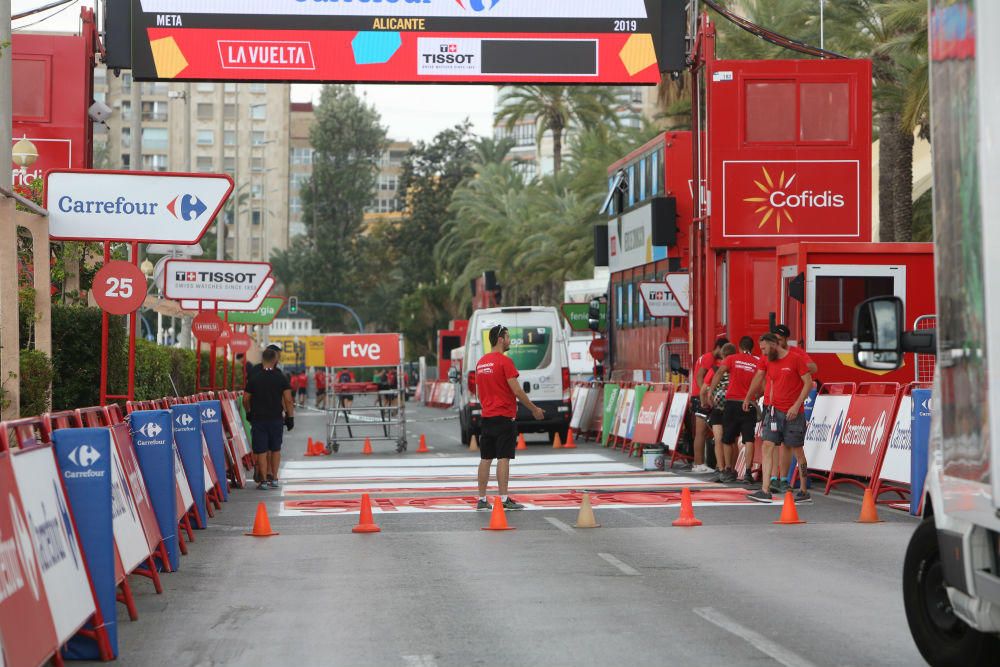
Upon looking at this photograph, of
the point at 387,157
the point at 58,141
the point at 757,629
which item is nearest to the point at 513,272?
the point at 58,141

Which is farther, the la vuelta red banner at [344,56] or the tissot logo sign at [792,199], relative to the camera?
the tissot logo sign at [792,199]

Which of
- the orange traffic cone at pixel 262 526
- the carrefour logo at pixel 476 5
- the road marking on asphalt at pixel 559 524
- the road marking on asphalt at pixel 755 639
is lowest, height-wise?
the road marking on asphalt at pixel 559 524

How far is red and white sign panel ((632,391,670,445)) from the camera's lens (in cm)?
2533

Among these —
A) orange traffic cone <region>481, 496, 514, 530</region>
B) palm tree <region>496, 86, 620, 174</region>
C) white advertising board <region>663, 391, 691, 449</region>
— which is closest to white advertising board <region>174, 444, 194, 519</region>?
orange traffic cone <region>481, 496, 514, 530</region>

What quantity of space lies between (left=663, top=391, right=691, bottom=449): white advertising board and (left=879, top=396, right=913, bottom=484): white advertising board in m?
7.68

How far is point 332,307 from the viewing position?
4574 inches

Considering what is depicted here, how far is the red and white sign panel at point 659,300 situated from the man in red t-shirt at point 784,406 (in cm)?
957

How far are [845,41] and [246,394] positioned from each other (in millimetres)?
19735

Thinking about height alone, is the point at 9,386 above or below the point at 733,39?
below

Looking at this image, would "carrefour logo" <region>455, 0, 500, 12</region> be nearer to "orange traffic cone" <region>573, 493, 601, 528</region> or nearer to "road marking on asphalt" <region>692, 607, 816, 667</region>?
"orange traffic cone" <region>573, 493, 601, 528</region>

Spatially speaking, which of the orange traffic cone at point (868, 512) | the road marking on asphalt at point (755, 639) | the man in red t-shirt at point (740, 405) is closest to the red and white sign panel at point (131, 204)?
the orange traffic cone at point (868, 512)

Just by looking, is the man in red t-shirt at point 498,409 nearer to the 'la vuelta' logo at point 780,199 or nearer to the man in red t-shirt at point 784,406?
the man in red t-shirt at point 784,406

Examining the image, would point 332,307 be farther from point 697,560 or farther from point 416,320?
point 697,560

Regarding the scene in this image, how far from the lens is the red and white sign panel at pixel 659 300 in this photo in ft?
88.8
